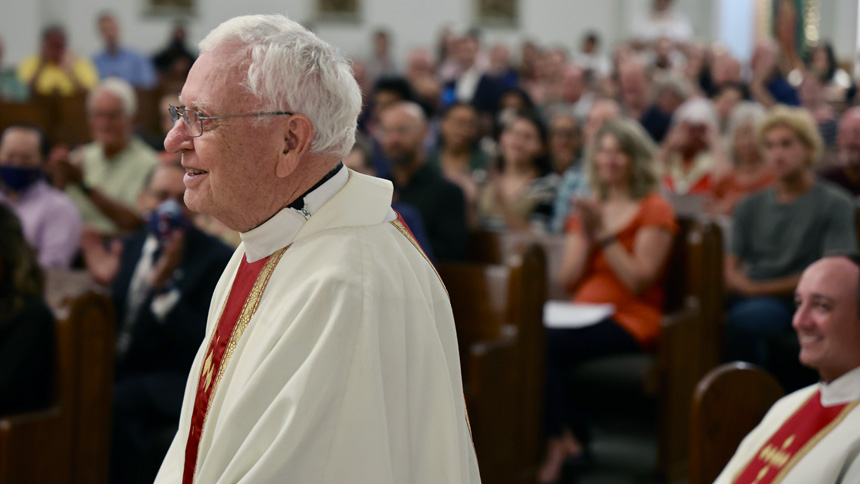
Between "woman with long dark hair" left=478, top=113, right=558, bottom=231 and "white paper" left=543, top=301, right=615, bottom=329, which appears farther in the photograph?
"woman with long dark hair" left=478, top=113, right=558, bottom=231

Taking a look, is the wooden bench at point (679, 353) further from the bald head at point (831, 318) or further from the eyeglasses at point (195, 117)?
the eyeglasses at point (195, 117)

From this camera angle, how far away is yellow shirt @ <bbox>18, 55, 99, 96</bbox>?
10.2 m

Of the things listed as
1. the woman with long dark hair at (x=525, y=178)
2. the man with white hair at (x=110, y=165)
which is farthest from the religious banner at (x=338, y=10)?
A: the woman with long dark hair at (x=525, y=178)

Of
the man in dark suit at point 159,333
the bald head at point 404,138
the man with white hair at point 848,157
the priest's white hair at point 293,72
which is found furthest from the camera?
the bald head at point 404,138

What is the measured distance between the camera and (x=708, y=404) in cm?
267

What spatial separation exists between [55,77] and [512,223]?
20.3ft

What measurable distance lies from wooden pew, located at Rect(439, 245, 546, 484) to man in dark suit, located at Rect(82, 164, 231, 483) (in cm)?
107

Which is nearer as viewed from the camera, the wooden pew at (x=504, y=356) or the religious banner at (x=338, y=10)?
the wooden pew at (x=504, y=356)

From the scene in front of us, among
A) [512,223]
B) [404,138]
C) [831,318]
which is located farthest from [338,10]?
[831,318]

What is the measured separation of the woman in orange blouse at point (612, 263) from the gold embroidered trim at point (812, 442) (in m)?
2.10

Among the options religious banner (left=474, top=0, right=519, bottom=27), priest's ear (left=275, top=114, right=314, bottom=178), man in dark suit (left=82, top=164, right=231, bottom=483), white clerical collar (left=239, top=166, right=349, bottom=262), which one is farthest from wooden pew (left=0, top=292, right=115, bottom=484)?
religious banner (left=474, top=0, right=519, bottom=27)

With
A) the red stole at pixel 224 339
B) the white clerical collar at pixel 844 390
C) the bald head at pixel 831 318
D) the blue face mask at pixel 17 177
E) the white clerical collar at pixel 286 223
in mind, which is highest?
the white clerical collar at pixel 286 223

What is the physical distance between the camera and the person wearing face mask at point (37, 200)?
5.26 m

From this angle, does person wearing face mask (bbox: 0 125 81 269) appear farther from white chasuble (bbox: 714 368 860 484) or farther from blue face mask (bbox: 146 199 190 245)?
white chasuble (bbox: 714 368 860 484)
